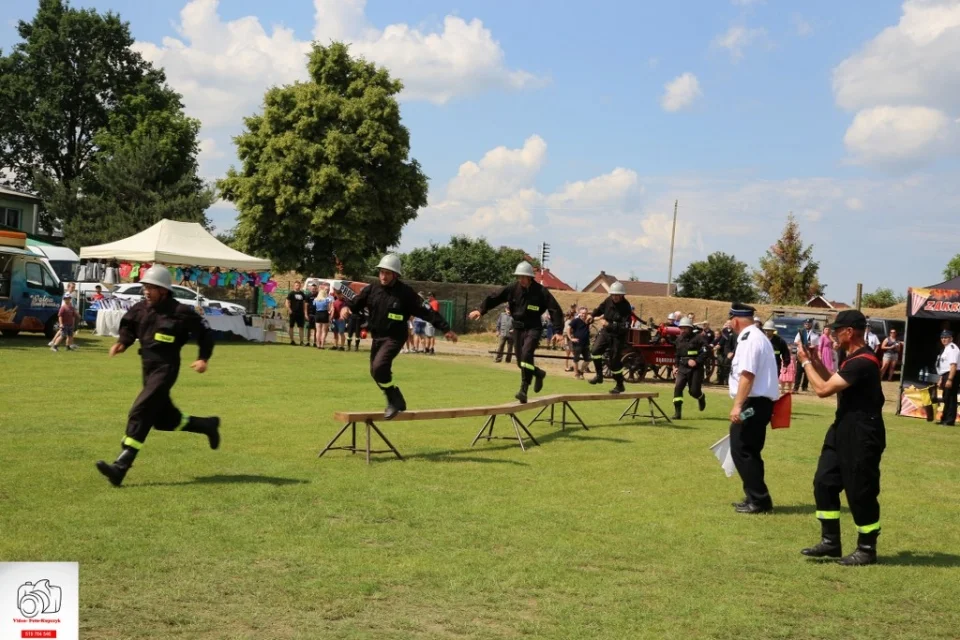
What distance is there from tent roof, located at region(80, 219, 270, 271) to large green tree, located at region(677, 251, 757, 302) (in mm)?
49276

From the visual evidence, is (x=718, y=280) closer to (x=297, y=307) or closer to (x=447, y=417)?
(x=297, y=307)

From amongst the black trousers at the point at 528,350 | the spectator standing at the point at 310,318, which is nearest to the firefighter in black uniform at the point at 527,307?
the black trousers at the point at 528,350

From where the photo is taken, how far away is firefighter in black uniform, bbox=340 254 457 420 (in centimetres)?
1220

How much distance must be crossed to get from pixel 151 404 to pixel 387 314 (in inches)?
131

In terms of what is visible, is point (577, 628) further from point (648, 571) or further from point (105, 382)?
point (105, 382)

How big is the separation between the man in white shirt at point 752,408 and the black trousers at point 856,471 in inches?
61.7

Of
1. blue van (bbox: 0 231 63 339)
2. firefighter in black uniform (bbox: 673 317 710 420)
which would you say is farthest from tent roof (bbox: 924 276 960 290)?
blue van (bbox: 0 231 63 339)

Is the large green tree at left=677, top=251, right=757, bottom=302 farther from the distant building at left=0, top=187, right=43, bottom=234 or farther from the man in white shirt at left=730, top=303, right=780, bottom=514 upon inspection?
the man in white shirt at left=730, top=303, right=780, bottom=514

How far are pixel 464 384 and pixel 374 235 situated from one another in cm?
2881

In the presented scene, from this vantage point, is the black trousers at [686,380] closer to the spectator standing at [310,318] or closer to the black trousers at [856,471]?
the black trousers at [856,471]

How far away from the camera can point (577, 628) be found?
6102 millimetres

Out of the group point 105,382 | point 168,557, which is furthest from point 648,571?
point 105,382

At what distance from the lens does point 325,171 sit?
48.6 metres

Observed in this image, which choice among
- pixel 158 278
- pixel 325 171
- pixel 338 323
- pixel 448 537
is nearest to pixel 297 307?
pixel 338 323
